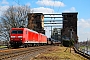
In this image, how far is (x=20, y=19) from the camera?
78.6m

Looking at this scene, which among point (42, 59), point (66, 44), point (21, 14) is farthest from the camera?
point (21, 14)

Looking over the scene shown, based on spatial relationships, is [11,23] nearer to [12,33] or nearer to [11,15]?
[11,15]

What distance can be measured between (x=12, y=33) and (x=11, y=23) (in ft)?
109

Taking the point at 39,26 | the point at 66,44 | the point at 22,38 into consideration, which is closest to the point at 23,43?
the point at 22,38

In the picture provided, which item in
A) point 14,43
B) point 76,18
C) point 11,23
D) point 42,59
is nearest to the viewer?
point 42,59

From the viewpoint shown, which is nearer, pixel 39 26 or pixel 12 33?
pixel 12 33

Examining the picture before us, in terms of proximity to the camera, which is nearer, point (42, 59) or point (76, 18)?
point (42, 59)

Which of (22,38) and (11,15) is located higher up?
(11,15)

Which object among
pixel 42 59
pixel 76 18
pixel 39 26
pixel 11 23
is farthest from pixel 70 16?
pixel 42 59

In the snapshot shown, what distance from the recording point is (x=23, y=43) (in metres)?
42.2

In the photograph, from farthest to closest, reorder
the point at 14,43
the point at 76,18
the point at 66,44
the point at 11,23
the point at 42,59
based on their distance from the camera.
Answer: the point at 76,18 → the point at 11,23 → the point at 66,44 → the point at 14,43 → the point at 42,59

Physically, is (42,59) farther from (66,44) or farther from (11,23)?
(11,23)

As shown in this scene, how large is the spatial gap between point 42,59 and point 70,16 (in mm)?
90909

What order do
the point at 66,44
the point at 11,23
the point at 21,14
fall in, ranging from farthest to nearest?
the point at 21,14 < the point at 11,23 < the point at 66,44
